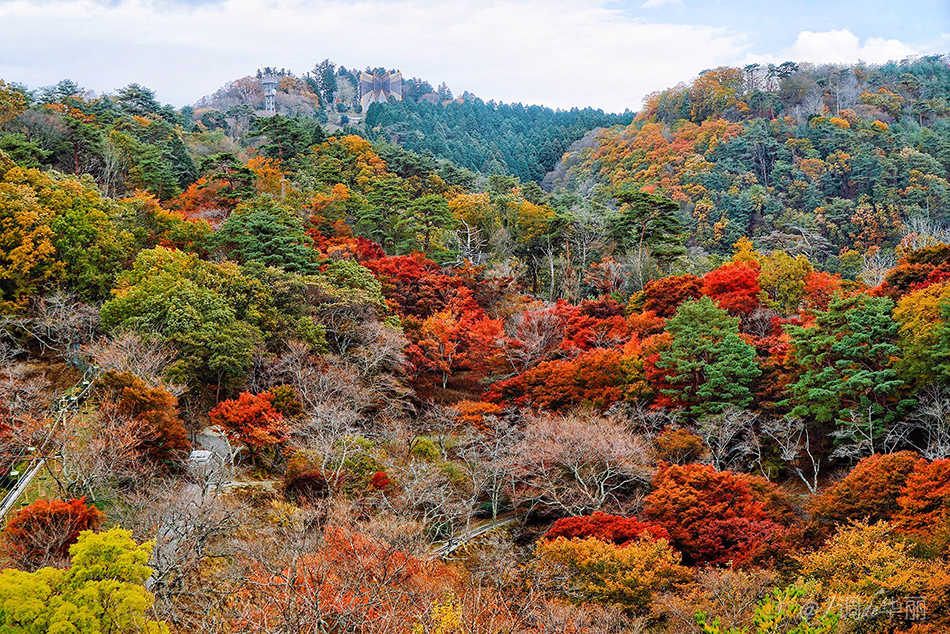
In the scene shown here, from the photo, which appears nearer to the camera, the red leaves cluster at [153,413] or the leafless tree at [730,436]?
the red leaves cluster at [153,413]

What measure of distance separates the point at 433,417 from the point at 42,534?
14968 millimetres

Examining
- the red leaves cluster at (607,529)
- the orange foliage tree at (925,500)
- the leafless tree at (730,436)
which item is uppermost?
the orange foliage tree at (925,500)

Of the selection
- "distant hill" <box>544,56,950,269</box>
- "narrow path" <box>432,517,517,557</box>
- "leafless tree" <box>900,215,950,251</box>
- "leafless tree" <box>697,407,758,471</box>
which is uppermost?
"distant hill" <box>544,56,950,269</box>

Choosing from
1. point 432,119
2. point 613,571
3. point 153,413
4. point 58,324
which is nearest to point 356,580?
point 613,571

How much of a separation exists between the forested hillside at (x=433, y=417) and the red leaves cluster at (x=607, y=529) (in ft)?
0.27

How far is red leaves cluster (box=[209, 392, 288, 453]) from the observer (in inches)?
794

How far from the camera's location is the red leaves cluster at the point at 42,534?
1312 cm

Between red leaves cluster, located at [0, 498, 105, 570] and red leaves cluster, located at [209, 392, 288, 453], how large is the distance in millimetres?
6336

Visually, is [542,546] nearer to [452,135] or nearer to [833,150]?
[833,150]

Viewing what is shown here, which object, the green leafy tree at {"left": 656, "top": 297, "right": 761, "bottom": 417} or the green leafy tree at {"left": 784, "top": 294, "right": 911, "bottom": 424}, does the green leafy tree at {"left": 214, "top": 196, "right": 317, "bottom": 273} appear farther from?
the green leafy tree at {"left": 784, "top": 294, "right": 911, "bottom": 424}

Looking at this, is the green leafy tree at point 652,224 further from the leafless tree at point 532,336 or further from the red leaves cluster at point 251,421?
the red leaves cluster at point 251,421

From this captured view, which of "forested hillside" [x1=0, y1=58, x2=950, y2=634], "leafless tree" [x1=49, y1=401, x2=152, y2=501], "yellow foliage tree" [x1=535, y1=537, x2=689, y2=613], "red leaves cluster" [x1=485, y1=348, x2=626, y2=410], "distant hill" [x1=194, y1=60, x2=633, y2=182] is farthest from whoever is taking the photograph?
"distant hill" [x1=194, y1=60, x2=633, y2=182]

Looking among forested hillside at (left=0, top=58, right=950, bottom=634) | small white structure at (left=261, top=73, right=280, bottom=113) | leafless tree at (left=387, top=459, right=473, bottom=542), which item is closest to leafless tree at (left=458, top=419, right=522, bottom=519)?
forested hillside at (left=0, top=58, right=950, bottom=634)

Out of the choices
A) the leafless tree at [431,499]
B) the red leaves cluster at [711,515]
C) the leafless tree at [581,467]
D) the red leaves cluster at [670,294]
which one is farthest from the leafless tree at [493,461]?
the red leaves cluster at [670,294]
